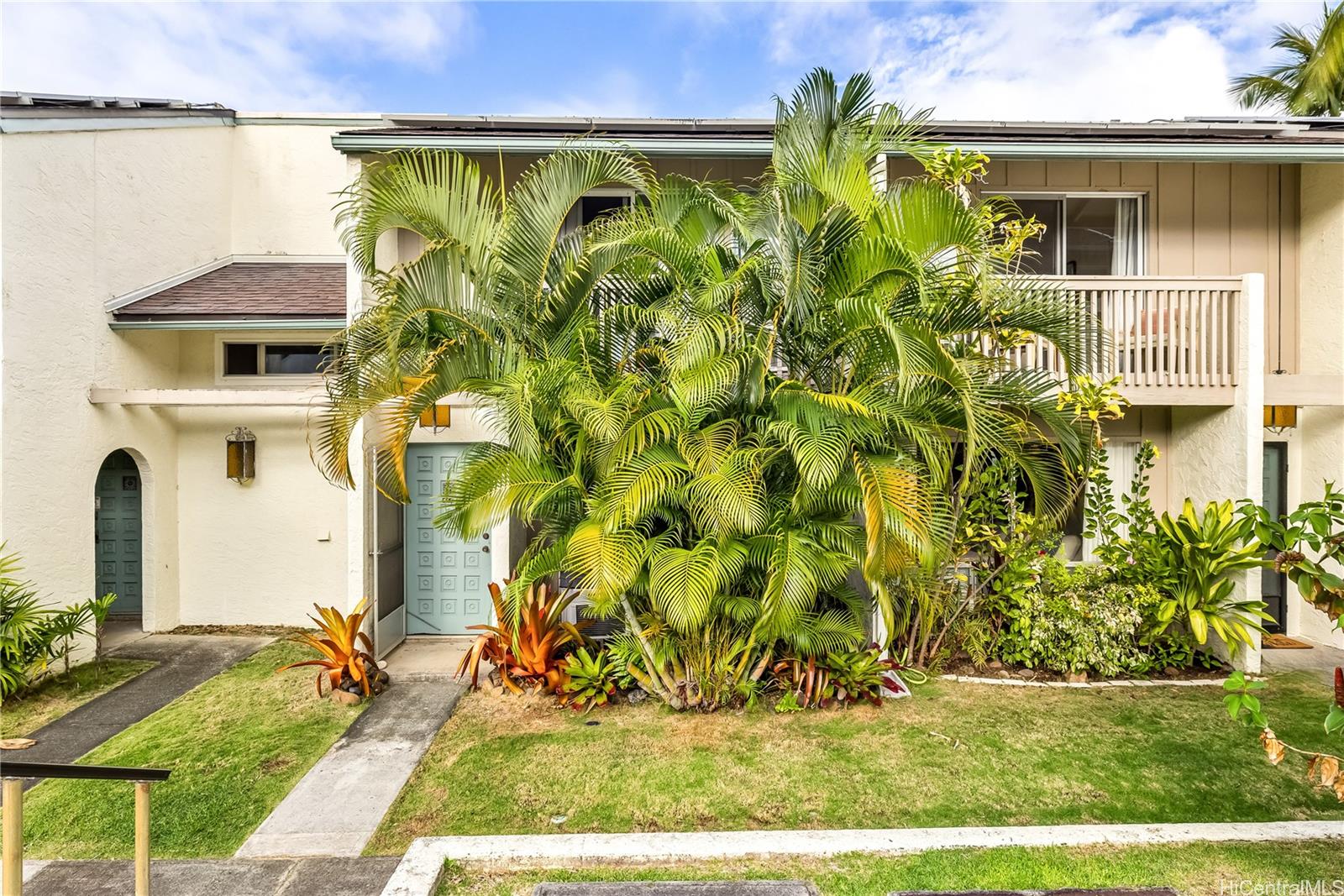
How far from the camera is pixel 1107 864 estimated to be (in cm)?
309

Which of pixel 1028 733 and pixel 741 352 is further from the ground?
pixel 741 352

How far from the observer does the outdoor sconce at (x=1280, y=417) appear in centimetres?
673

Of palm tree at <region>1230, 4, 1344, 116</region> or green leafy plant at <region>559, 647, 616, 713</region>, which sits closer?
green leafy plant at <region>559, 647, 616, 713</region>

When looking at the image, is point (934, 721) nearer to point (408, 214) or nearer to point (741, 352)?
point (741, 352)

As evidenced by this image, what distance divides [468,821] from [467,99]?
9246 millimetres

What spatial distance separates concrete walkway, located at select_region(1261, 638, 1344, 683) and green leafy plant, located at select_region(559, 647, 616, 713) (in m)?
6.35

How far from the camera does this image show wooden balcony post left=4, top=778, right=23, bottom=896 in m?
2.20

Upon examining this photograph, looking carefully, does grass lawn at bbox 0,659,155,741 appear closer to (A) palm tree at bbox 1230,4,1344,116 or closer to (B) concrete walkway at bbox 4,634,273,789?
(B) concrete walkway at bbox 4,634,273,789

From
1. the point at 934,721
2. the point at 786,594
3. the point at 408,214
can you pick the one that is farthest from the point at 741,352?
the point at 934,721

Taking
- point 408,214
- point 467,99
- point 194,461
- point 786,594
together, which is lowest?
point 786,594

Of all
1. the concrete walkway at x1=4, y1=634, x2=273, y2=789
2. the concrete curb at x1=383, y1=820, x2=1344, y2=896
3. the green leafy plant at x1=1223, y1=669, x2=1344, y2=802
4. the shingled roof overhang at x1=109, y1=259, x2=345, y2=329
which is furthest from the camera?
the shingled roof overhang at x1=109, y1=259, x2=345, y2=329

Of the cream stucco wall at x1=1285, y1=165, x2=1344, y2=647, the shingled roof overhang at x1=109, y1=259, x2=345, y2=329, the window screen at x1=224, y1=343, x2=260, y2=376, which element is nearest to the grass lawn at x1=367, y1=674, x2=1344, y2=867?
the cream stucco wall at x1=1285, y1=165, x2=1344, y2=647

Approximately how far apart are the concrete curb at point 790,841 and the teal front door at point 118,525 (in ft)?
23.0

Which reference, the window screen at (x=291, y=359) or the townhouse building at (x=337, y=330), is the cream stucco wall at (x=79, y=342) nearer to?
the townhouse building at (x=337, y=330)
